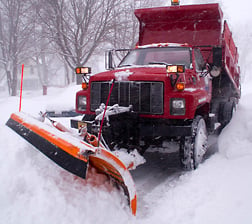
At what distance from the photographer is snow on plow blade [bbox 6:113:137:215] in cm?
274

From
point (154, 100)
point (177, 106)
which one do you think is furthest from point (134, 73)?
point (177, 106)

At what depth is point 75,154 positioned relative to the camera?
2.73m

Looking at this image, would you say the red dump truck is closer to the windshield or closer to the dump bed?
the windshield

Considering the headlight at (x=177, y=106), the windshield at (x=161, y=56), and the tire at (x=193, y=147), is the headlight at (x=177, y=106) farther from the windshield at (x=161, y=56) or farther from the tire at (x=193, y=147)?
the windshield at (x=161, y=56)

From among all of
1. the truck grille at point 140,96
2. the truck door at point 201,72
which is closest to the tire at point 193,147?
the truck grille at point 140,96

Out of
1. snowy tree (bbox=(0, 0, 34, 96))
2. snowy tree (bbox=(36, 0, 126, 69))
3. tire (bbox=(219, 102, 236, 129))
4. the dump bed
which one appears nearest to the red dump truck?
the dump bed

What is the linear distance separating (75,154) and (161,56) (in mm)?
3302

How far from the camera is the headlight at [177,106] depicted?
4.19m

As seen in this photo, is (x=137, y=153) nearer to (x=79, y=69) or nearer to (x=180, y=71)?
(x=180, y=71)

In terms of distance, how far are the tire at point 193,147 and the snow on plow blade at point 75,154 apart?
4.65 feet

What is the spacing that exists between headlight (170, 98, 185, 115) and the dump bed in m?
3.01

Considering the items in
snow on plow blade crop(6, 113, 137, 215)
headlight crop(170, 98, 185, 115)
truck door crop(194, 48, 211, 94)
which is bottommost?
snow on plow blade crop(6, 113, 137, 215)

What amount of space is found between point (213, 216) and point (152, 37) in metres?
5.48

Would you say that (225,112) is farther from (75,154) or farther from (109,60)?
(75,154)
